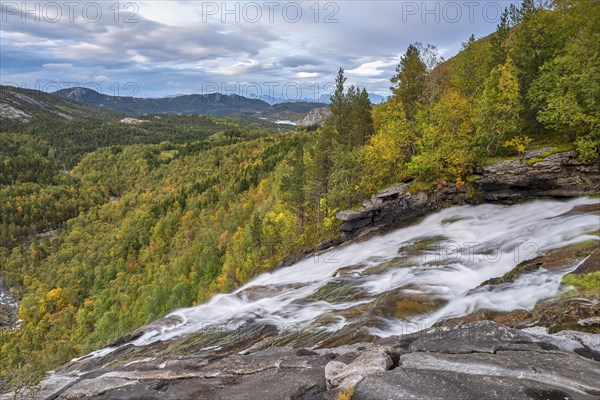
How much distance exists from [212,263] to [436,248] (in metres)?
74.7

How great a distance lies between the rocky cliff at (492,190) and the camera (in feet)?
119

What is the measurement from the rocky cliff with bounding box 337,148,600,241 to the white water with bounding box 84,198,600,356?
1.40 meters

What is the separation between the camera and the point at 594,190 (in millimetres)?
35062

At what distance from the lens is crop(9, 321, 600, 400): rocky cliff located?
1154cm

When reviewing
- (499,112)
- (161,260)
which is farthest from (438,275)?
(161,260)

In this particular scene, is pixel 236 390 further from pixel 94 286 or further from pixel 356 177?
pixel 94 286

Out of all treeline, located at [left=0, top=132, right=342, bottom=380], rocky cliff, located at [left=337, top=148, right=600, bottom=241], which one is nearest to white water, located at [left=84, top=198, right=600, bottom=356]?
rocky cliff, located at [left=337, top=148, right=600, bottom=241]

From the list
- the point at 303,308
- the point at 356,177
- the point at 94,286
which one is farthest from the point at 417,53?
the point at 94,286

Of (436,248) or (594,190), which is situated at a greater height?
(594,190)

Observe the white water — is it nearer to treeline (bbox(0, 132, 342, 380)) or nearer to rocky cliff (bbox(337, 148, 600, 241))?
rocky cliff (bbox(337, 148, 600, 241))

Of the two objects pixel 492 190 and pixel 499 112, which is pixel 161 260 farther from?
pixel 499 112

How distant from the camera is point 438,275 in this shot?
2955 centimetres

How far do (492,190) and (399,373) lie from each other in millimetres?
35119

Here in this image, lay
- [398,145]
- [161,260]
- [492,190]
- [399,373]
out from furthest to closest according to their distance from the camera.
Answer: [161,260] → [398,145] → [492,190] → [399,373]
